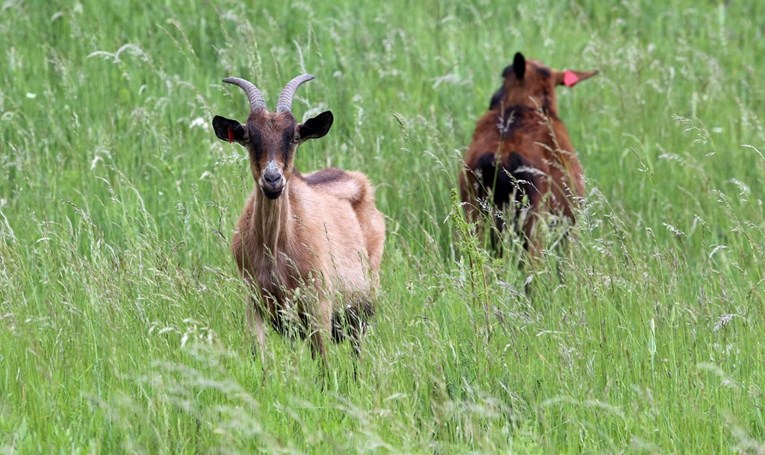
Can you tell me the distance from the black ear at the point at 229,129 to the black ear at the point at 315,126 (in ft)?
1.00

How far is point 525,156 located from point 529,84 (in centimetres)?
98

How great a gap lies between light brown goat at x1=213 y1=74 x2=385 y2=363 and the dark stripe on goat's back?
250 millimetres

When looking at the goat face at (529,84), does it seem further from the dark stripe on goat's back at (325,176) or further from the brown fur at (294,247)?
the brown fur at (294,247)

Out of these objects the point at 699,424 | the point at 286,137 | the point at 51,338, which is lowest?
the point at 699,424

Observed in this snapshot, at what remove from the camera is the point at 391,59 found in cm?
1041

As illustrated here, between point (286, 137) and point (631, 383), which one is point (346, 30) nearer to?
point (286, 137)

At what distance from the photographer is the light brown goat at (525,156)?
8.18 meters

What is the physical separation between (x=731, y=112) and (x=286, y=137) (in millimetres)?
5541

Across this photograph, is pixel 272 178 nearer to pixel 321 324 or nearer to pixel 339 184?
pixel 321 324

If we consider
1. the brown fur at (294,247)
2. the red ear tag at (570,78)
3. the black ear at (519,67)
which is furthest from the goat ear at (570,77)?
the brown fur at (294,247)

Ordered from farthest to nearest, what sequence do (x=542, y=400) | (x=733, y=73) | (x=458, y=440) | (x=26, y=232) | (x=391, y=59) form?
1. (x=733, y=73)
2. (x=391, y=59)
3. (x=26, y=232)
4. (x=542, y=400)
5. (x=458, y=440)

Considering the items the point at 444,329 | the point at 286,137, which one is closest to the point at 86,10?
the point at 286,137

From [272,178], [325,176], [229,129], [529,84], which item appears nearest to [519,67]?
[529,84]

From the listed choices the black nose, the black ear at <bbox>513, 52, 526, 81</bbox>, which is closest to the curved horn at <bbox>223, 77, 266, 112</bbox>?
the black nose
